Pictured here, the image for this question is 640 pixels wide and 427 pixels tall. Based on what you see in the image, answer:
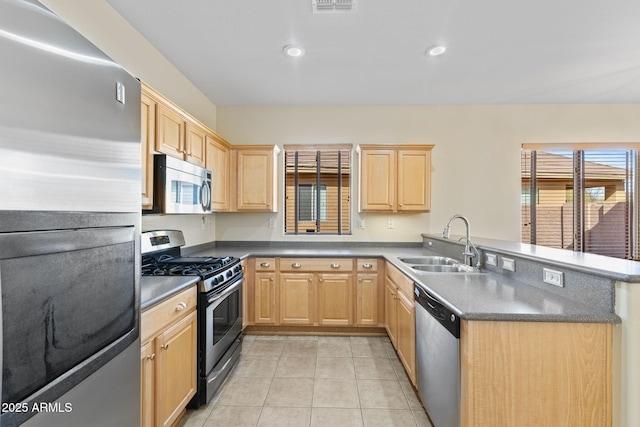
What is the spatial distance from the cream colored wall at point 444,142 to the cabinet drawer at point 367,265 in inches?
24.6

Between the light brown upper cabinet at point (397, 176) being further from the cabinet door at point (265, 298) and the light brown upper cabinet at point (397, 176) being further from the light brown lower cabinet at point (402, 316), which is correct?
the cabinet door at point (265, 298)

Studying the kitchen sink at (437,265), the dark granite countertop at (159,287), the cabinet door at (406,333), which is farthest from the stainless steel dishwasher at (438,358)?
the dark granite countertop at (159,287)

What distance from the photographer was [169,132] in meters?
2.14

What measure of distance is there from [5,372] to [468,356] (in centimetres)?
156

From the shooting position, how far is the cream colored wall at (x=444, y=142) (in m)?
3.66

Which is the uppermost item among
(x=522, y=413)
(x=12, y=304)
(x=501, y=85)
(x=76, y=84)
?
(x=501, y=85)

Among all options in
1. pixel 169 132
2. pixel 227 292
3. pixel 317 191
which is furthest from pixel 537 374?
pixel 317 191

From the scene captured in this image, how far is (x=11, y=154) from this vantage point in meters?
0.62

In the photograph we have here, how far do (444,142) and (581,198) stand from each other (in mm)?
2004

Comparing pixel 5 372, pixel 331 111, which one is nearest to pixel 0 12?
pixel 5 372

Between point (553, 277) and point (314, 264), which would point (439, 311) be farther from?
point (314, 264)

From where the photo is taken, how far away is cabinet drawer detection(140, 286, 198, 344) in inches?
54.5

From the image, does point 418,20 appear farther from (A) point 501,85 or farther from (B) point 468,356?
(B) point 468,356

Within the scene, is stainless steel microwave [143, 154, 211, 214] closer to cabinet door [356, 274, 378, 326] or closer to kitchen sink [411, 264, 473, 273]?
cabinet door [356, 274, 378, 326]
